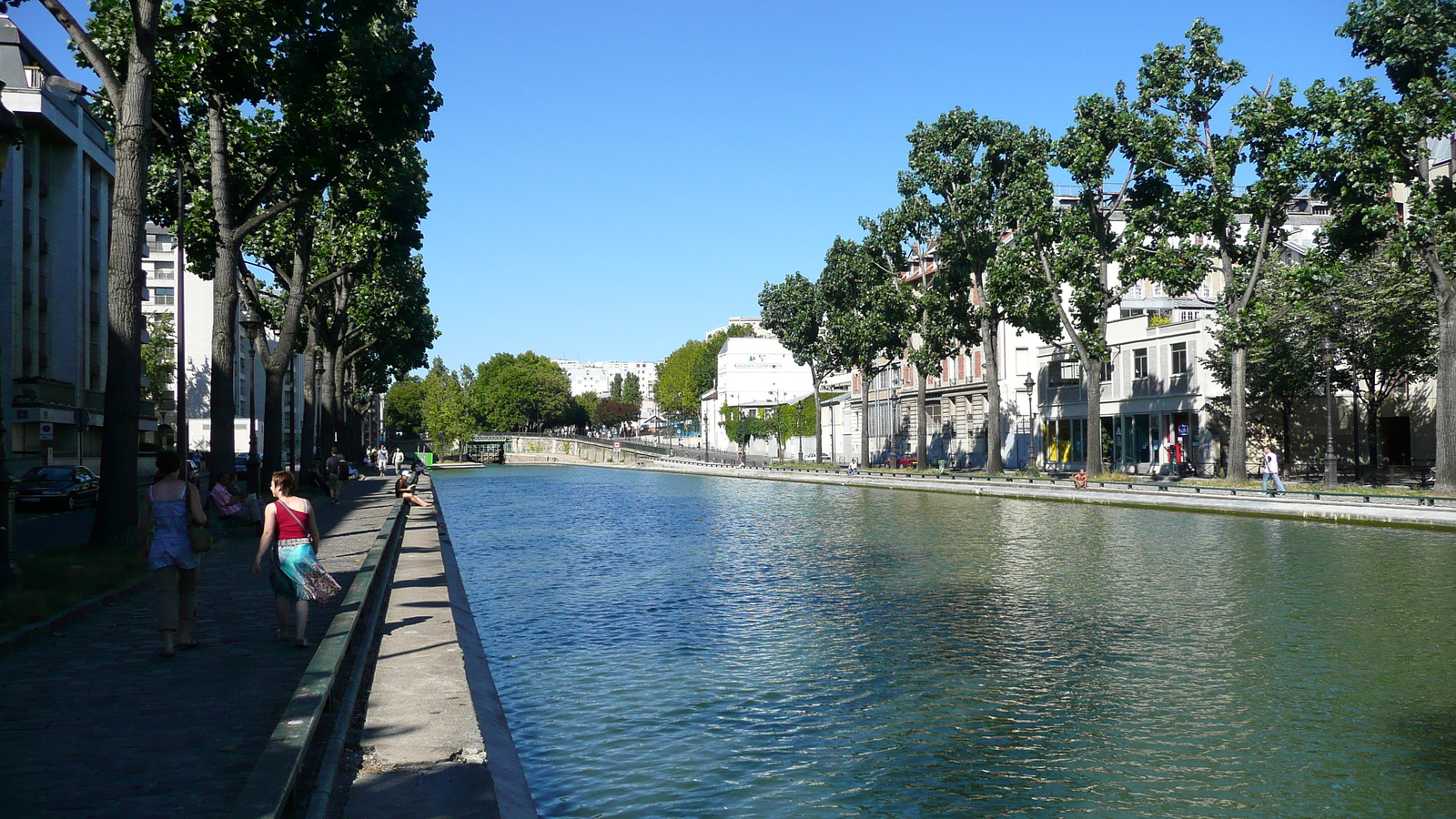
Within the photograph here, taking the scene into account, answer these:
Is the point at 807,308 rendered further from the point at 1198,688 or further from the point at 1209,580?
the point at 1198,688

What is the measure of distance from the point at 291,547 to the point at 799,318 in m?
61.0

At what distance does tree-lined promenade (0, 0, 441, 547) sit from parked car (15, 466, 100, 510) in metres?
7.61

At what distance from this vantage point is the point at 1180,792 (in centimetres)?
676

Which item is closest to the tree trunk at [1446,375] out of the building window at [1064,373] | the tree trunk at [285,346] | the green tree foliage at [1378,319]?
the green tree foliage at [1378,319]

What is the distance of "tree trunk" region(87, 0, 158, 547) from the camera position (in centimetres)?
1553

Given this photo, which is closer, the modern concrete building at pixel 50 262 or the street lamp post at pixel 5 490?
the street lamp post at pixel 5 490

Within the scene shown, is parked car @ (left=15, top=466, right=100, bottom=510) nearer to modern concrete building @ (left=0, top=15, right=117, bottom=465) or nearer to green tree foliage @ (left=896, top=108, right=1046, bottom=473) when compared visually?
modern concrete building @ (left=0, top=15, right=117, bottom=465)

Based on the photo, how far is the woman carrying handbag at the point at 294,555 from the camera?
9375 mm

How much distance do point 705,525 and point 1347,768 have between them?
856 inches

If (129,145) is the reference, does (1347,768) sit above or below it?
below

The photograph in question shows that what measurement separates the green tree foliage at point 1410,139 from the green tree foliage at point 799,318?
126 ft

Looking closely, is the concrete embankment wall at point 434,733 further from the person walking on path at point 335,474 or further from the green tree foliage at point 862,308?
the green tree foliage at point 862,308

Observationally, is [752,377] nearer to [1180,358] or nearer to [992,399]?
[992,399]

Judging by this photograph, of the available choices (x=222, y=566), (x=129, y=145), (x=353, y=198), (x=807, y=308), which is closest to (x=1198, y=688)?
(x=222, y=566)
